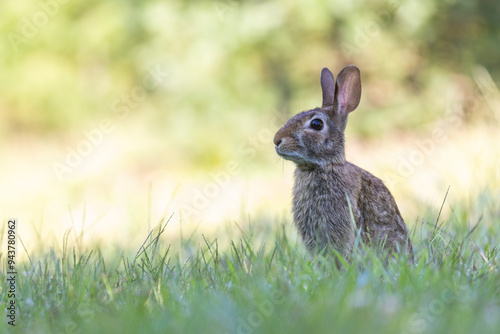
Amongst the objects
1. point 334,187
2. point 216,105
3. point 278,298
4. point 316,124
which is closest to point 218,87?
point 216,105

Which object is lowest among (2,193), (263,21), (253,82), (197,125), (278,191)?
(2,193)

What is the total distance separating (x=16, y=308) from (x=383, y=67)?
7.29 metres

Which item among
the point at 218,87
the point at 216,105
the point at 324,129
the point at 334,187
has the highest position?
the point at 218,87

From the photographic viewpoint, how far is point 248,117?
8.44 meters

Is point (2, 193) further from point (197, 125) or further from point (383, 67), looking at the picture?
point (383, 67)

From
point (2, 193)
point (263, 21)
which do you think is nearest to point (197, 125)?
point (263, 21)

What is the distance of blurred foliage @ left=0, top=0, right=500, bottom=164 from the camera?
8219 millimetres

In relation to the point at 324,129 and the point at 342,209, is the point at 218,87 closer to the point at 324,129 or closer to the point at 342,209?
the point at 324,129

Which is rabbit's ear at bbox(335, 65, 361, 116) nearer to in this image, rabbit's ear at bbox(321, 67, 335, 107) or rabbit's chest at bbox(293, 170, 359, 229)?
rabbit's ear at bbox(321, 67, 335, 107)

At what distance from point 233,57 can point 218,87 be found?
471mm

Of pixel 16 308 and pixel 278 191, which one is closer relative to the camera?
pixel 16 308

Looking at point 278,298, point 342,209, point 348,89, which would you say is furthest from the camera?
point 348,89

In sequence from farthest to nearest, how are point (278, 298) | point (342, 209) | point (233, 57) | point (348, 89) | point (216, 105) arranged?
point (233, 57), point (216, 105), point (348, 89), point (342, 209), point (278, 298)

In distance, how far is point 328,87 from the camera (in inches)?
146
